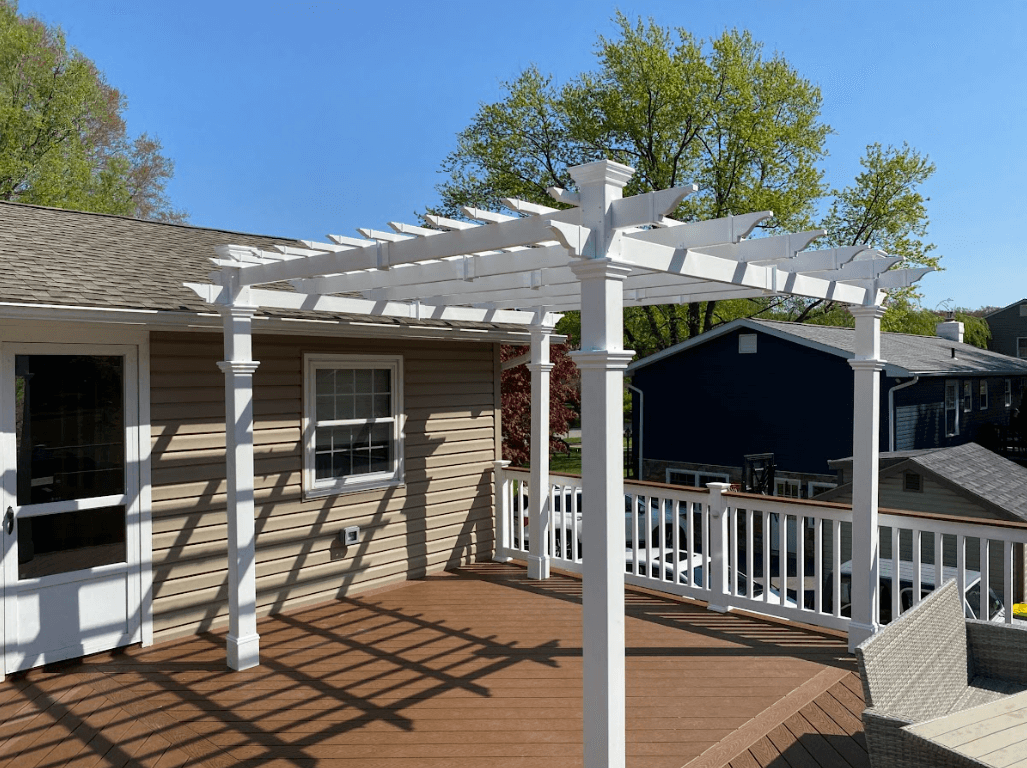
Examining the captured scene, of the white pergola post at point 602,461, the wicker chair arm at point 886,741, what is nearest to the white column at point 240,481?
the white pergola post at point 602,461

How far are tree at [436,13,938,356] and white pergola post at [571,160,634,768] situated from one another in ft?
61.3

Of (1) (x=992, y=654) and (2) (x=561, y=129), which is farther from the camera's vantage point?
(2) (x=561, y=129)

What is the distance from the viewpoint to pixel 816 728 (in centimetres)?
393

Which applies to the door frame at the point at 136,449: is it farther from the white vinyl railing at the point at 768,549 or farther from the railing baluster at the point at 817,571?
the railing baluster at the point at 817,571

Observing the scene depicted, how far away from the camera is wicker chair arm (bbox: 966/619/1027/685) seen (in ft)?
11.9

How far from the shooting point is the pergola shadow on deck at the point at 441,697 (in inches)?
147

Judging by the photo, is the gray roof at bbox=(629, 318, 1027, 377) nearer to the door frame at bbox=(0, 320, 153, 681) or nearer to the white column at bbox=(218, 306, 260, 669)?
the white column at bbox=(218, 306, 260, 669)

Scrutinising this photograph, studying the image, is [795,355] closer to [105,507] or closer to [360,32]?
[105,507]

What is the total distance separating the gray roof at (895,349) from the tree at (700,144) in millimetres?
2784

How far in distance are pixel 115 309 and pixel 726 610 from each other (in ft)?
15.4

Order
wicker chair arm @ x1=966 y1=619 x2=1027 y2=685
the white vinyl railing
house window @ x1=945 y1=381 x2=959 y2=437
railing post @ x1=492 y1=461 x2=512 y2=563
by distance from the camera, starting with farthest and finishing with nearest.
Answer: house window @ x1=945 y1=381 x2=959 y2=437, railing post @ x1=492 y1=461 x2=512 y2=563, the white vinyl railing, wicker chair arm @ x1=966 y1=619 x2=1027 y2=685

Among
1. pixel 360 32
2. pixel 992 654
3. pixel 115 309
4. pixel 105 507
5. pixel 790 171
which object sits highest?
pixel 360 32

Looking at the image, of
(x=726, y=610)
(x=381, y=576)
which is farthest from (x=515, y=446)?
(x=726, y=610)

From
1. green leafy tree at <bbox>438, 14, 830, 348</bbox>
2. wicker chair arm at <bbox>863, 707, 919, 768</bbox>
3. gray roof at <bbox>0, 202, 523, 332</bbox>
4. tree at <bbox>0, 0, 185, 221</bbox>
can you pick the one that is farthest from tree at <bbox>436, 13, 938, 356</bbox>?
wicker chair arm at <bbox>863, 707, 919, 768</bbox>
